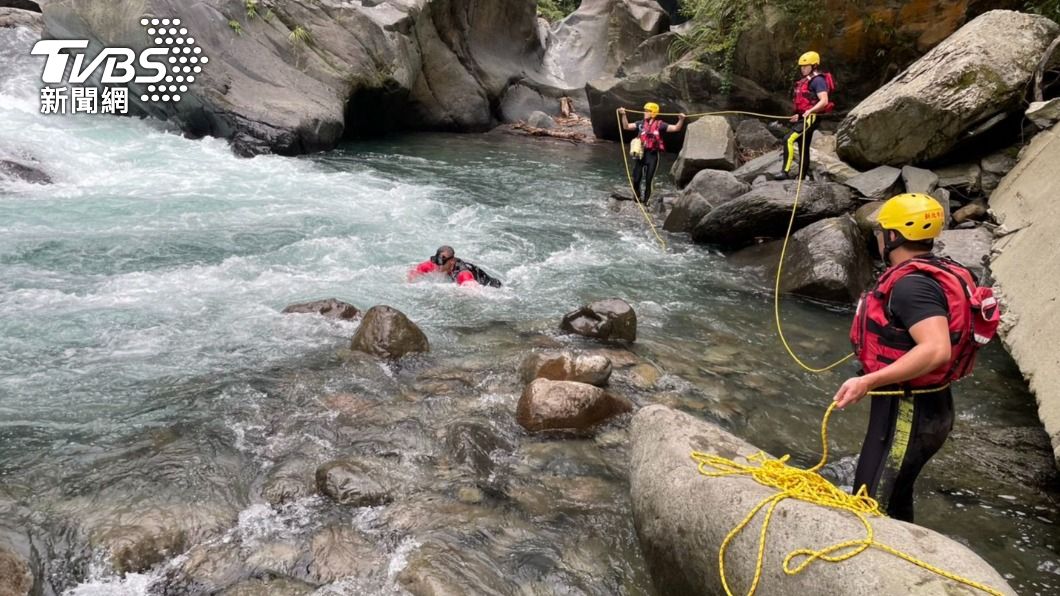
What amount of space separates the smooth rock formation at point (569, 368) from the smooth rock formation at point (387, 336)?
1264mm

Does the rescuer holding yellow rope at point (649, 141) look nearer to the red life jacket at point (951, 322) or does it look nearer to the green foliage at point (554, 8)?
the red life jacket at point (951, 322)

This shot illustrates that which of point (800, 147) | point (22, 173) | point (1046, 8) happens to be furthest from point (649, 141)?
point (22, 173)

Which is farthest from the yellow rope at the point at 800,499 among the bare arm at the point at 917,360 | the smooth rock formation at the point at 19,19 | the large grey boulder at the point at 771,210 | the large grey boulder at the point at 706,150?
the smooth rock formation at the point at 19,19

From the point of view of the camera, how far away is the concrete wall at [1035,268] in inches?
200

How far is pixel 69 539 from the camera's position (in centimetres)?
415

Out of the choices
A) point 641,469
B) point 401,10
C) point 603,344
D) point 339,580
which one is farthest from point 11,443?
point 401,10

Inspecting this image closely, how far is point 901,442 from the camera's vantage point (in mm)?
3689

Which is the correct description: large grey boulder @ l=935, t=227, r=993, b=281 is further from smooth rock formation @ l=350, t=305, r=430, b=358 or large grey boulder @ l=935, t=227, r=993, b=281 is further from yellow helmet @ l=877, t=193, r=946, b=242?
smooth rock formation @ l=350, t=305, r=430, b=358

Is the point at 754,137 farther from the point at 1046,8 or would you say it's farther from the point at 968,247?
the point at 968,247

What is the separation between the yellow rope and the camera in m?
2.99

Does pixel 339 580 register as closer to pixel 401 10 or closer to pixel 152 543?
pixel 152 543

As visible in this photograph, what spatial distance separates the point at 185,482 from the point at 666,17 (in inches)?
971

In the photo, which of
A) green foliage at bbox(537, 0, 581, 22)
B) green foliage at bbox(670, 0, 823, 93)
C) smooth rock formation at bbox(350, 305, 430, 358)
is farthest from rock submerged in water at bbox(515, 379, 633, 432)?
green foliage at bbox(537, 0, 581, 22)

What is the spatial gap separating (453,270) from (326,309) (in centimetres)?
183
